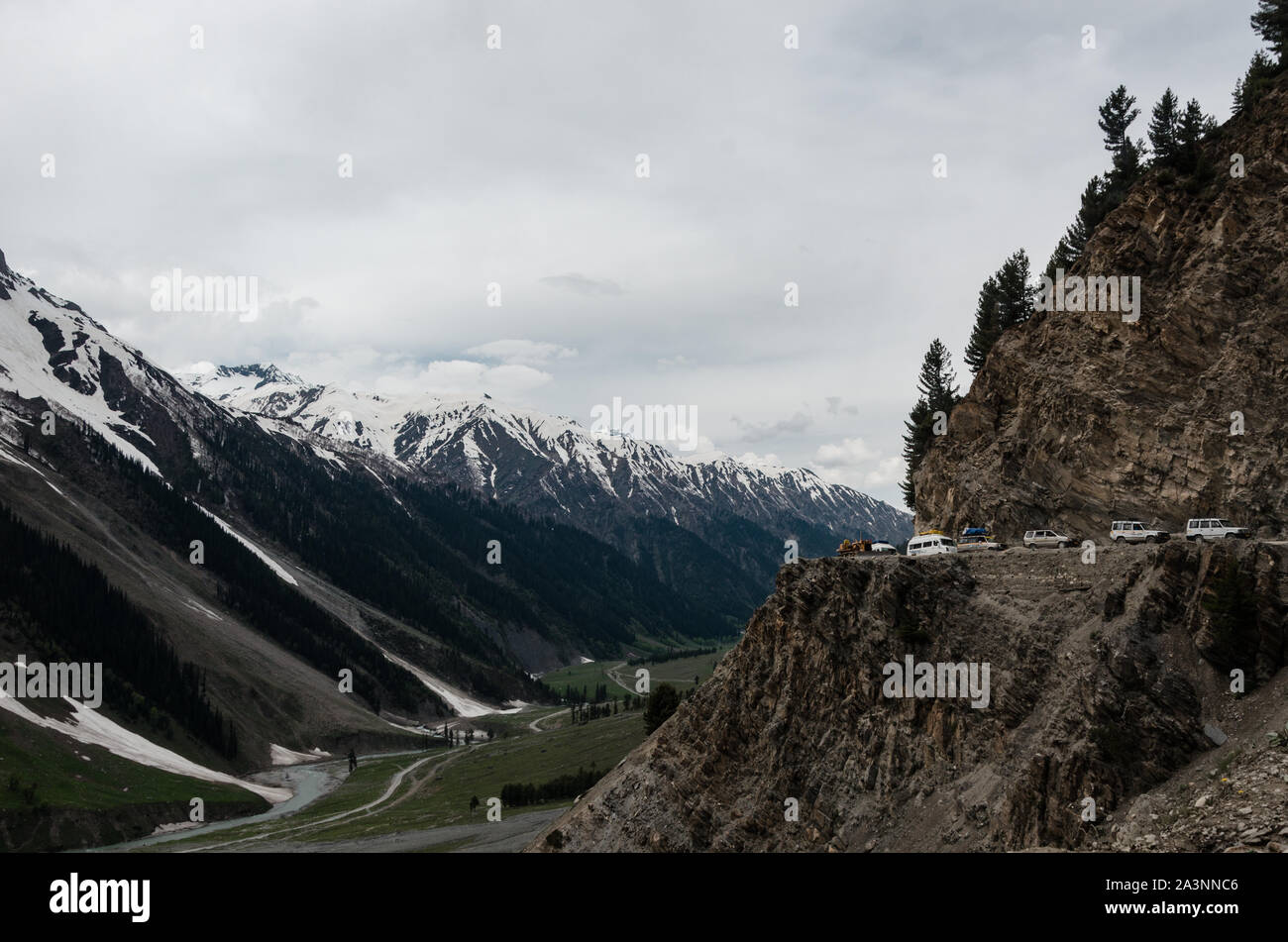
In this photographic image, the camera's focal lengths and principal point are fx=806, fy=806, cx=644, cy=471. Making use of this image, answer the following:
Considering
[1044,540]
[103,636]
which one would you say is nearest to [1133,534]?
[1044,540]

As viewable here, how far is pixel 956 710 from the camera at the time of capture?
48750mm

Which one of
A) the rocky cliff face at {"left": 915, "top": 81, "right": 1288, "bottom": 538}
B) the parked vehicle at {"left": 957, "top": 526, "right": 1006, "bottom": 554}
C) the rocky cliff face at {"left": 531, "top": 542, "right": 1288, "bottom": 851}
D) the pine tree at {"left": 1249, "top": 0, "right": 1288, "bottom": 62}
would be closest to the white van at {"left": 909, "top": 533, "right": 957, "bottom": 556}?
the parked vehicle at {"left": 957, "top": 526, "right": 1006, "bottom": 554}

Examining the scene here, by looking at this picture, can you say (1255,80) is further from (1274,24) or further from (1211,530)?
(1211,530)

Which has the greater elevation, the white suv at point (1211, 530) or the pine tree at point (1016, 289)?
the pine tree at point (1016, 289)

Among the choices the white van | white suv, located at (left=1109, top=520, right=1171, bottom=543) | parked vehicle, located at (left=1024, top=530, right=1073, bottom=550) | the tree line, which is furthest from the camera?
the tree line

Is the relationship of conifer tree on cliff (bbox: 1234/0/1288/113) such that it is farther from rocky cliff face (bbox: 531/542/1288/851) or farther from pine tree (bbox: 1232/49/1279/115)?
rocky cliff face (bbox: 531/542/1288/851)

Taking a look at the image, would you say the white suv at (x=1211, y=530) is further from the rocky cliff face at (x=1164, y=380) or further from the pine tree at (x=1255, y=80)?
the pine tree at (x=1255, y=80)

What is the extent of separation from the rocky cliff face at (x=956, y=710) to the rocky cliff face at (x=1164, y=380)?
453 inches

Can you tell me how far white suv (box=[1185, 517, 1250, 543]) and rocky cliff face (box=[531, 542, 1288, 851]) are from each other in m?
3.18

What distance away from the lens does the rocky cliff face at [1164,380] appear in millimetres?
56250

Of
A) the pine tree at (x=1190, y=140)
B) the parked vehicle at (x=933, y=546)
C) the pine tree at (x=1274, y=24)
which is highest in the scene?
the pine tree at (x=1274, y=24)

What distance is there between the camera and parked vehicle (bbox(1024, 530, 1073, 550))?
180 feet

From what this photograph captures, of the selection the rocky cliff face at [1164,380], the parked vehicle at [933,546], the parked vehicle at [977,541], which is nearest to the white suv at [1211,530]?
the rocky cliff face at [1164,380]
